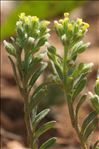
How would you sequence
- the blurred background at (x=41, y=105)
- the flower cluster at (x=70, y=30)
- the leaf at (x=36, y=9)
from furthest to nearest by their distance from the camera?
the leaf at (x=36, y=9) < the blurred background at (x=41, y=105) < the flower cluster at (x=70, y=30)

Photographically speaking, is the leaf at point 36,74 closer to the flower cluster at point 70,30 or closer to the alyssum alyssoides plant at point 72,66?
the alyssum alyssoides plant at point 72,66

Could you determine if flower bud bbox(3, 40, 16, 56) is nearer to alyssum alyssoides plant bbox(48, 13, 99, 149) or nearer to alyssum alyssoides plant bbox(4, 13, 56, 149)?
alyssum alyssoides plant bbox(4, 13, 56, 149)

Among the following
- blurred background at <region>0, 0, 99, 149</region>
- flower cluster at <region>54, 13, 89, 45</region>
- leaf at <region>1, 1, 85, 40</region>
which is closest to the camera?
flower cluster at <region>54, 13, 89, 45</region>

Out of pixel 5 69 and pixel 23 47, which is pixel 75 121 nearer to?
pixel 23 47

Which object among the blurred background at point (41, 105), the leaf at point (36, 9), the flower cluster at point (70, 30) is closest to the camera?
the flower cluster at point (70, 30)

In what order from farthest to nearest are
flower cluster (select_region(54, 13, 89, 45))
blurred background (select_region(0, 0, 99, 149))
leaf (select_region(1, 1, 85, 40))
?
leaf (select_region(1, 1, 85, 40)) → blurred background (select_region(0, 0, 99, 149)) → flower cluster (select_region(54, 13, 89, 45))

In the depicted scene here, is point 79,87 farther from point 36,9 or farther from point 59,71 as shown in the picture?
point 36,9

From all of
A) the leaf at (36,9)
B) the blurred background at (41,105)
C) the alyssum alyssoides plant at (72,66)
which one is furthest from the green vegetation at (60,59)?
the leaf at (36,9)

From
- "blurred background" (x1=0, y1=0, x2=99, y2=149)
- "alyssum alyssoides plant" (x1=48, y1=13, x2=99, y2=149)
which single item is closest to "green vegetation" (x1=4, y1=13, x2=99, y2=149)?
"alyssum alyssoides plant" (x1=48, y1=13, x2=99, y2=149)

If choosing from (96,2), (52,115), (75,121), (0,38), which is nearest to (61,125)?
(52,115)
